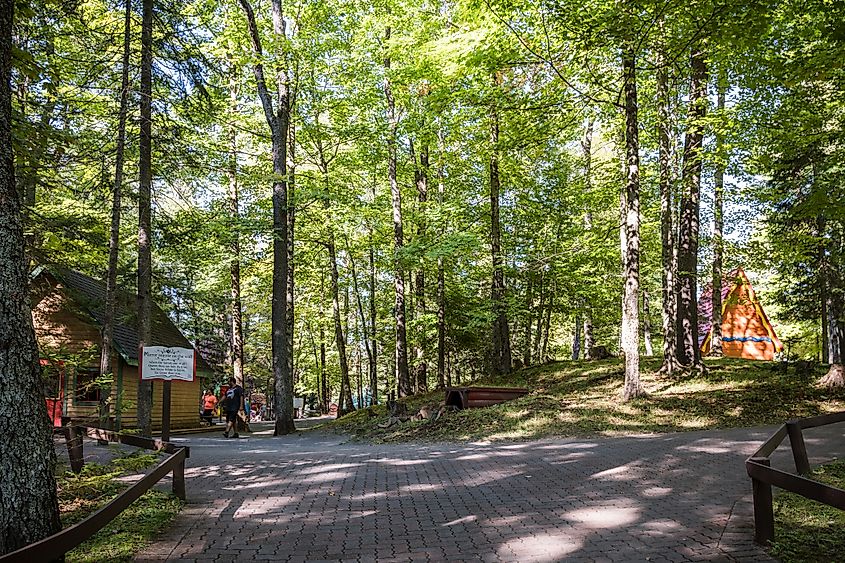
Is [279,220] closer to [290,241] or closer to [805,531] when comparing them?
[290,241]

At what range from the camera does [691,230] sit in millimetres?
16766

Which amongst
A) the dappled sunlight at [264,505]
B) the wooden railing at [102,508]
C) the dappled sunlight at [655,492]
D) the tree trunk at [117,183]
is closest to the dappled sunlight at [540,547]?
the dappled sunlight at [655,492]

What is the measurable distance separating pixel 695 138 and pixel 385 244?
15934 millimetres

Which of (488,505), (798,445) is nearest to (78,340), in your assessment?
(488,505)

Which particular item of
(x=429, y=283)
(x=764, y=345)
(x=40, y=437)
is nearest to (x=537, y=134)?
(x=40, y=437)

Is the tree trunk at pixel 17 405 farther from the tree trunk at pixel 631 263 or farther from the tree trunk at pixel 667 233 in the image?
the tree trunk at pixel 667 233

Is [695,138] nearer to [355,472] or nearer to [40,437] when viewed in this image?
[355,472]

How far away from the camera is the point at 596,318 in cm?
3092

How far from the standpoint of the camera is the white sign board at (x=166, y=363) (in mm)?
10289

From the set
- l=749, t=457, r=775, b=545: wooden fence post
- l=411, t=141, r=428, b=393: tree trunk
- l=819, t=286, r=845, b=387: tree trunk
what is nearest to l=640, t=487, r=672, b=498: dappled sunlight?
l=749, t=457, r=775, b=545: wooden fence post

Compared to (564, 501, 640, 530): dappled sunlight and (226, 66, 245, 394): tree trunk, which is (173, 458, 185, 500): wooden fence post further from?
(226, 66, 245, 394): tree trunk

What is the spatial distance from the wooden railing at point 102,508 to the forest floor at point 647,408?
7.16 m

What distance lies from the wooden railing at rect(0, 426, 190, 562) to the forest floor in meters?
7.16

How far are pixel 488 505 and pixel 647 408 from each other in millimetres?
8231
